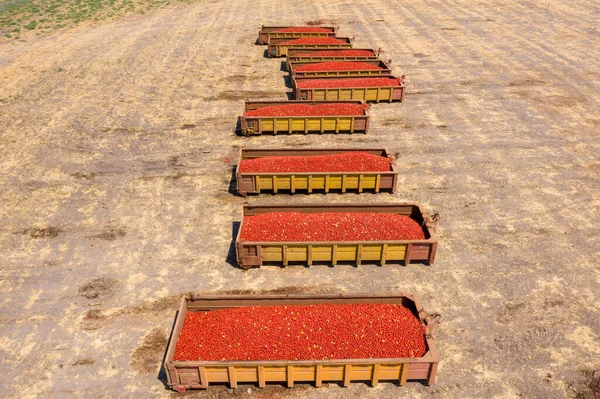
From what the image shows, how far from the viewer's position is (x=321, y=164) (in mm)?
17516

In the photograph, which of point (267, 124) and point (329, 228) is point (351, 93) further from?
point (329, 228)

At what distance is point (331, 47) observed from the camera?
1237 inches


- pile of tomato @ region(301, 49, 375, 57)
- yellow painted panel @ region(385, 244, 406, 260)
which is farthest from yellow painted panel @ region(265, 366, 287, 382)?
pile of tomato @ region(301, 49, 375, 57)

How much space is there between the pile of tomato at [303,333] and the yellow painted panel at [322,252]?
242 centimetres

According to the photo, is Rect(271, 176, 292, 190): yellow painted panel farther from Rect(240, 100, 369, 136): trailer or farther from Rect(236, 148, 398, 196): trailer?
Rect(240, 100, 369, 136): trailer

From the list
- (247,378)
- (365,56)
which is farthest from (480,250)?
(365,56)

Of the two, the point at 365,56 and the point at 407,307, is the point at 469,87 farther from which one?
the point at 407,307

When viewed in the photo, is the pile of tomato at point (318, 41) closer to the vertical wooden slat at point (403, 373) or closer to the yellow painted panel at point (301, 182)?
the yellow painted panel at point (301, 182)

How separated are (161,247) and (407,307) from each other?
28.2ft

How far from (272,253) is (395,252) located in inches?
157

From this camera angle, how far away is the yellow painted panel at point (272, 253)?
Answer: 13609mm

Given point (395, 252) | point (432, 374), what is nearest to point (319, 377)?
point (432, 374)

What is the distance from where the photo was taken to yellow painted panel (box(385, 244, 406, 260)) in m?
13.7

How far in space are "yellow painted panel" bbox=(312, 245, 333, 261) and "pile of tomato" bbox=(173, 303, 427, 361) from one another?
2.42 meters
